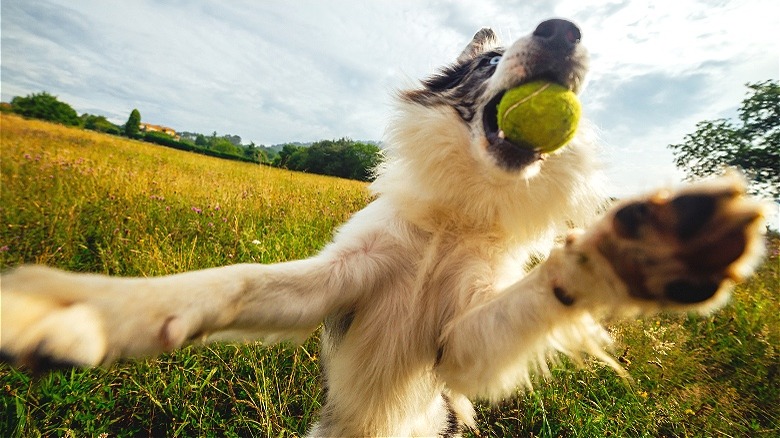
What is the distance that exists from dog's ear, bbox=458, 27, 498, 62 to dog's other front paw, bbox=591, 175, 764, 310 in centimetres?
254

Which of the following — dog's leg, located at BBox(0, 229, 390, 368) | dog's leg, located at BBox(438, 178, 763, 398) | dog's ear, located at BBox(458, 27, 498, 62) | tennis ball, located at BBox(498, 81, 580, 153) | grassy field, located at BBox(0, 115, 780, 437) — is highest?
dog's ear, located at BBox(458, 27, 498, 62)

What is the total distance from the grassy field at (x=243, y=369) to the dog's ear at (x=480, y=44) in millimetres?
2373

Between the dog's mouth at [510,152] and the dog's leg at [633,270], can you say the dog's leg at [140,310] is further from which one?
the dog's mouth at [510,152]

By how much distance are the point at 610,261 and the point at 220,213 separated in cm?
432

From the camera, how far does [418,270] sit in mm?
2135

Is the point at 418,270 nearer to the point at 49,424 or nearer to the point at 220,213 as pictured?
the point at 49,424

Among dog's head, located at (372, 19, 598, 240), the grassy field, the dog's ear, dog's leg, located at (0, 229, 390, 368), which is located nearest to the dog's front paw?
dog's leg, located at (0, 229, 390, 368)

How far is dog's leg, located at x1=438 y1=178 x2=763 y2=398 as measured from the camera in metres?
1.03

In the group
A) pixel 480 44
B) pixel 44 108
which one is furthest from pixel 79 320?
pixel 44 108

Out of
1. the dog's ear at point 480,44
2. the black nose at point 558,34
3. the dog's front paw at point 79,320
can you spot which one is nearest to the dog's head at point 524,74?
the black nose at point 558,34

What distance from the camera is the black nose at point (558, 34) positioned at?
2033 millimetres

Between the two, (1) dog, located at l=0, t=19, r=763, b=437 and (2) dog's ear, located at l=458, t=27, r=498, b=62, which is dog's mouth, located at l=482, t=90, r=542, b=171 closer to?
(1) dog, located at l=0, t=19, r=763, b=437

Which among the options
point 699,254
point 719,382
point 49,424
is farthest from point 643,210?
point 719,382

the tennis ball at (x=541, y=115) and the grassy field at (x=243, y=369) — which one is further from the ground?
the tennis ball at (x=541, y=115)
